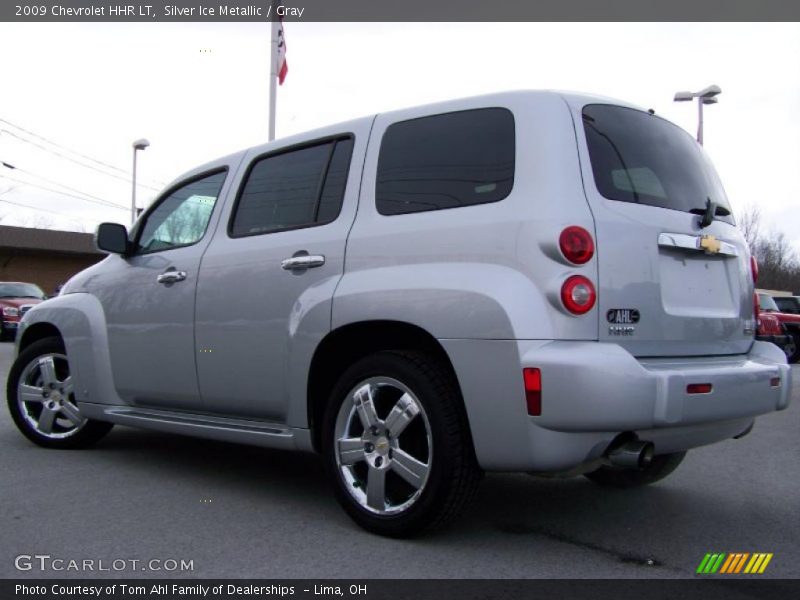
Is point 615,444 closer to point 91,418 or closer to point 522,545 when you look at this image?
point 522,545

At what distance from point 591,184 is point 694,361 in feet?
2.93

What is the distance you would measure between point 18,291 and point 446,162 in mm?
19081

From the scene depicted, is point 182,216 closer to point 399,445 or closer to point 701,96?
point 399,445

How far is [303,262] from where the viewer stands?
13.0 feet

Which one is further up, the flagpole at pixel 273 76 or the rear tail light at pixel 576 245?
the flagpole at pixel 273 76

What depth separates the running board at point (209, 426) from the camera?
398 cm

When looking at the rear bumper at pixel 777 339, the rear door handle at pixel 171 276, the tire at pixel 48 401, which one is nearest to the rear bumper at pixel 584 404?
the rear door handle at pixel 171 276

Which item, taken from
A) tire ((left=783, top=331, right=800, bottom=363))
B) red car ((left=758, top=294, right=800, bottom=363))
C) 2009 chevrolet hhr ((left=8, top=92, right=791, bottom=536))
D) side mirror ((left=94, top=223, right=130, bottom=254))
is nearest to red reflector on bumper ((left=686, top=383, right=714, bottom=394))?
2009 chevrolet hhr ((left=8, top=92, right=791, bottom=536))

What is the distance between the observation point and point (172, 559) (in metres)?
3.30

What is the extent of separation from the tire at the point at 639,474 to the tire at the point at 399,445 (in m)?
1.49

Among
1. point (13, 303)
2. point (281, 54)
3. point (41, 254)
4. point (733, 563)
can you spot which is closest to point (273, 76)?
point (281, 54)

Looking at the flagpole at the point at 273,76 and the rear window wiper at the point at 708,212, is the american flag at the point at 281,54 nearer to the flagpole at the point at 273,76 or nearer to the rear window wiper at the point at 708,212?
the flagpole at the point at 273,76

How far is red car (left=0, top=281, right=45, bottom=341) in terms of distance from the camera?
18.4 meters

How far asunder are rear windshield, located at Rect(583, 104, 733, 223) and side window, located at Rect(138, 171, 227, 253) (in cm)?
235
